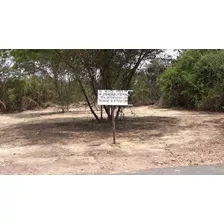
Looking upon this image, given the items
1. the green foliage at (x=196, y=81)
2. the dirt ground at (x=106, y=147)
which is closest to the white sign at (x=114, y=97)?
the dirt ground at (x=106, y=147)

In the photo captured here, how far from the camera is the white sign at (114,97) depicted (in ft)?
22.7

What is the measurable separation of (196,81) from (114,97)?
27.9 feet

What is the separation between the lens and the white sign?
272 inches

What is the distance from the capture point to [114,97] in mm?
6938

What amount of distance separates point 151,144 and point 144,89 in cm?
694

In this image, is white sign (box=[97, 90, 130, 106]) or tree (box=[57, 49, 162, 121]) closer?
white sign (box=[97, 90, 130, 106])

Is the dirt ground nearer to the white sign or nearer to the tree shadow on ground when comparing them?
the tree shadow on ground

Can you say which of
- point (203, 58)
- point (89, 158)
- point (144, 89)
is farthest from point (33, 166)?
point (203, 58)

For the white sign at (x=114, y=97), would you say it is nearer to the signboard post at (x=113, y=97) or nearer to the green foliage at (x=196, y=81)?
the signboard post at (x=113, y=97)

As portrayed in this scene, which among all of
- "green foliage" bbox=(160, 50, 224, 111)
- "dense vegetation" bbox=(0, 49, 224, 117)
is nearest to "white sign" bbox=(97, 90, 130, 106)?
"dense vegetation" bbox=(0, 49, 224, 117)

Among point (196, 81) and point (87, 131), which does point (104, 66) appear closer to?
point (87, 131)

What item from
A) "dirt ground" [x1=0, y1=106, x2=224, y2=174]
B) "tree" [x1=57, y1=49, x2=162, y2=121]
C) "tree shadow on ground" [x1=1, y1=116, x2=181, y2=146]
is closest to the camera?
"dirt ground" [x1=0, y1=106, x2=224, y2=174]

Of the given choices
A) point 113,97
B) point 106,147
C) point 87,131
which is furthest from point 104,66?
point 106,147

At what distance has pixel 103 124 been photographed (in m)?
10.2
